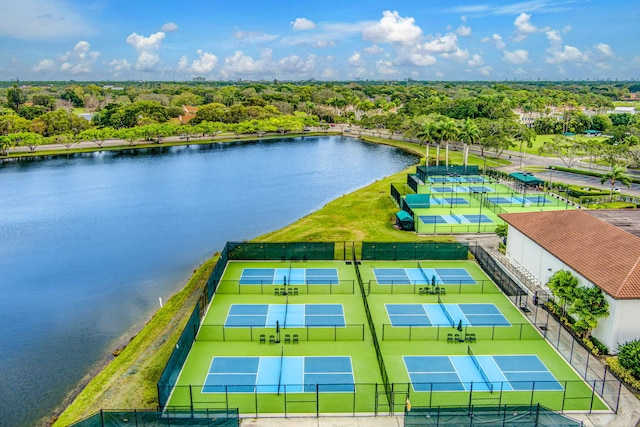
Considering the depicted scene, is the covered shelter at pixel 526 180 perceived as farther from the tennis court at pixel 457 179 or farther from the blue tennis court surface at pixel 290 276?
the blue tennis court surface at pixel 290 276

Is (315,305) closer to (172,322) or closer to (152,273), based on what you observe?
(172,322)

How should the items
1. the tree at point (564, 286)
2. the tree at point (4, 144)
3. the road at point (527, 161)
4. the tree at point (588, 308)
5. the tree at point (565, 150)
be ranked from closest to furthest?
the tree at point (588, 308) < the tree at point (564, 286) < the road at point (527, 161) < the tree at point (565, 150) < the tree at point (4, 144)

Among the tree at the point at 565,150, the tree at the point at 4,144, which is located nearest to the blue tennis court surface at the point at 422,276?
the tree at the point at 565,150

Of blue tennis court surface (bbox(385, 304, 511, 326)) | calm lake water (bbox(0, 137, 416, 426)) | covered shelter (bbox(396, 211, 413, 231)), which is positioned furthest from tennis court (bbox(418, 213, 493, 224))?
blue tennis court surface (bbox(385, 304, 511, 326))

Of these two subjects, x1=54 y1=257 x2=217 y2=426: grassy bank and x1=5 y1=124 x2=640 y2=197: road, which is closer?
x1=54 y1=257 x2=217 y2=426: grassy bank

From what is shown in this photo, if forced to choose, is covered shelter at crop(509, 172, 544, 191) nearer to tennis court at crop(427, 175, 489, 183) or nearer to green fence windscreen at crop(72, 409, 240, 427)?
tennis court at crop(427, 175, 489, 183)
